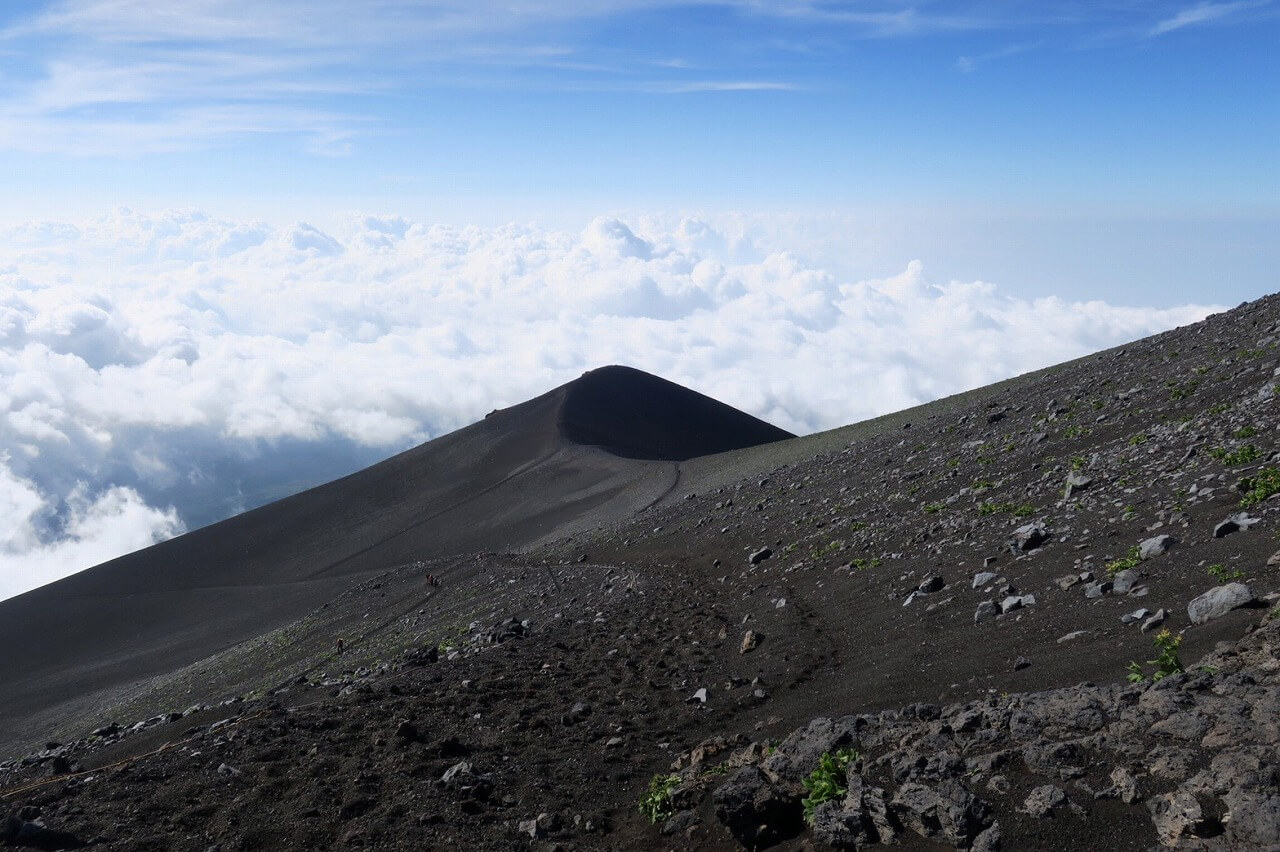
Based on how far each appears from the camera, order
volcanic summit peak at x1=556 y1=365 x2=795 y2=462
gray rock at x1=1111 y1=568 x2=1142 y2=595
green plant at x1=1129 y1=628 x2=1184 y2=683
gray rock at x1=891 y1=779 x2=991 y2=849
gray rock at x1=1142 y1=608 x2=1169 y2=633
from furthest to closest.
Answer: volcanic summit peak at x1=556 y1=365 x2=795 y2=462
gray rock at x1=1111 y1=568 x2=1142 y2=595
gray rock at x1=1142 y1=608 x2=1169 y2=633
green plant at x1=1129 y1=628 x2=1184 y2=683
gray rock at x1=891 y1=779 x2=991 y2=849

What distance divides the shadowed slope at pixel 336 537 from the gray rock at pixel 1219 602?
33195 millimetres

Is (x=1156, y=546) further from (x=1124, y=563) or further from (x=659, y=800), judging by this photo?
(x=659, y=800)

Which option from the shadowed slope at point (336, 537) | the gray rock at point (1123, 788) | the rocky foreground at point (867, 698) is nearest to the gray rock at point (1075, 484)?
the rocky foreground at point (867, 698)

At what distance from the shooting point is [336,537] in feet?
183

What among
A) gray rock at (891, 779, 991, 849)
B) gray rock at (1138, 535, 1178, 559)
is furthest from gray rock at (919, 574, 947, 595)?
gray rock at (891, 779, 991, 849)

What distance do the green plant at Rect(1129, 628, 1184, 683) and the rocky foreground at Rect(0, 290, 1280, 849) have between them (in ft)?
0.11

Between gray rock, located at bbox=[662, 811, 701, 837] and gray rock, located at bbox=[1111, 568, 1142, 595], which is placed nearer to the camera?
gray rock, located at bbox=[662, 811, 701, 837]

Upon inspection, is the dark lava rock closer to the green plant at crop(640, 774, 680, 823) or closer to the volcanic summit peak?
the green plant at crop(640, 774, 680, 823)

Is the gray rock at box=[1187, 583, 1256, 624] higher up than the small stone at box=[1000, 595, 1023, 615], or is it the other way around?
the gray rock at box=[1187, 583, 1256, 624]

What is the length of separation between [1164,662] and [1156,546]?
13.8ft

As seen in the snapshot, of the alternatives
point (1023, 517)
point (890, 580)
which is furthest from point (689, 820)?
point (1023, 517)

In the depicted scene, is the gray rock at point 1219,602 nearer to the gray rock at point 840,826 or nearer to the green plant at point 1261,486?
the green plant at point 1261,486

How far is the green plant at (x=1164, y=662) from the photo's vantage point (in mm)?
8047

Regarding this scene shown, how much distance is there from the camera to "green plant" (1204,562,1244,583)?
10.0 meters
